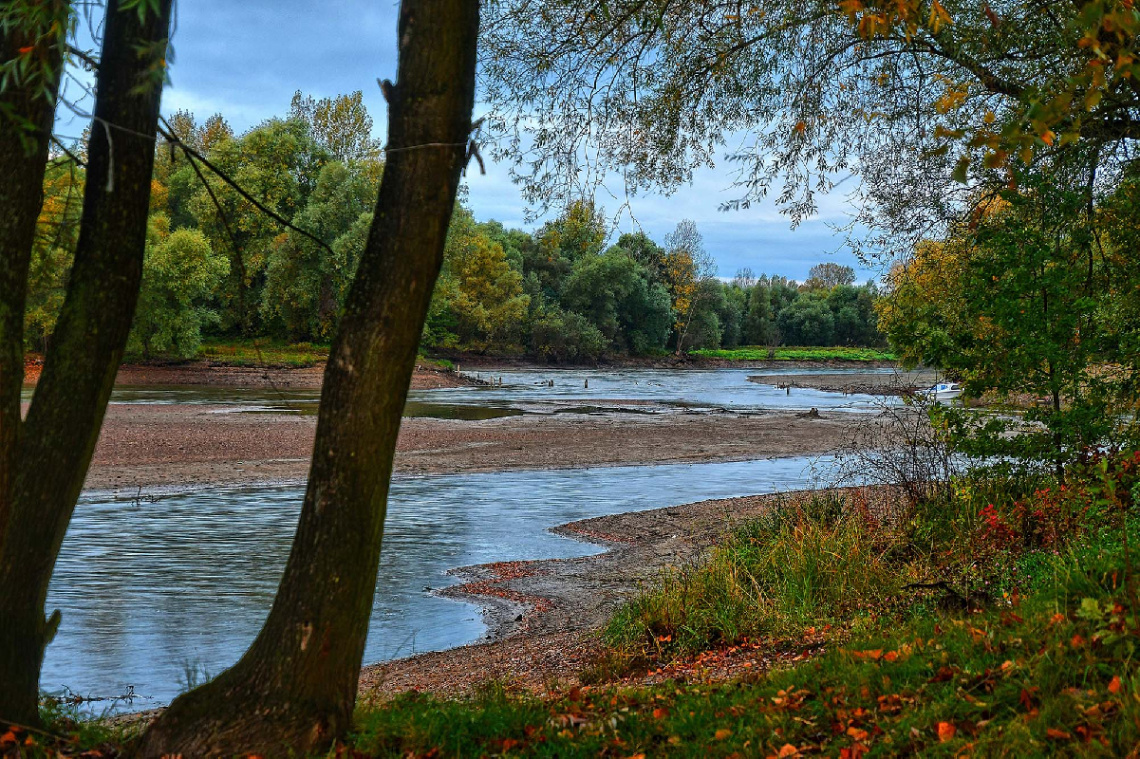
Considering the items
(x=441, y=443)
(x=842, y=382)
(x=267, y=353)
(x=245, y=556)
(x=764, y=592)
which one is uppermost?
(x=267, y=353)

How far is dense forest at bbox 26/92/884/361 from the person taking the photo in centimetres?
5234

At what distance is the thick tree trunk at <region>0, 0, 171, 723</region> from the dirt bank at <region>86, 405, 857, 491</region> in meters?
14.9

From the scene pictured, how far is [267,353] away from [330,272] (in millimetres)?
19830

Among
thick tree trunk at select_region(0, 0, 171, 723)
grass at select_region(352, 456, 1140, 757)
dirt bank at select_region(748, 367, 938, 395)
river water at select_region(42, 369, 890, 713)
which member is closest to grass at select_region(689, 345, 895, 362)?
dirt bank at select_region(748, 367, 938, 395)

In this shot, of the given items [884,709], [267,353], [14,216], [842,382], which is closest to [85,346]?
[14,216]

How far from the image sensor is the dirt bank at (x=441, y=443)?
2134cm

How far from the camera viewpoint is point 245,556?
1319cm

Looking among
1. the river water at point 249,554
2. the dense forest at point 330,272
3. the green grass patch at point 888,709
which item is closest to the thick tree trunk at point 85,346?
the river water at point 249,554

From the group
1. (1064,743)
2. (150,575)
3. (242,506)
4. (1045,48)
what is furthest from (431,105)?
(242,506)

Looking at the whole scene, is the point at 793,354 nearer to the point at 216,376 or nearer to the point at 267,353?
the point at 267,353

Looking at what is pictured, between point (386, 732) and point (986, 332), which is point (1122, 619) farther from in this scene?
point (986, 332)

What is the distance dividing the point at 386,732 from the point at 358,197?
2288 inches

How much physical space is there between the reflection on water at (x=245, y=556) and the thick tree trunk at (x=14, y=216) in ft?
12.2

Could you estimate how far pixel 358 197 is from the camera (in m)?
59.7
